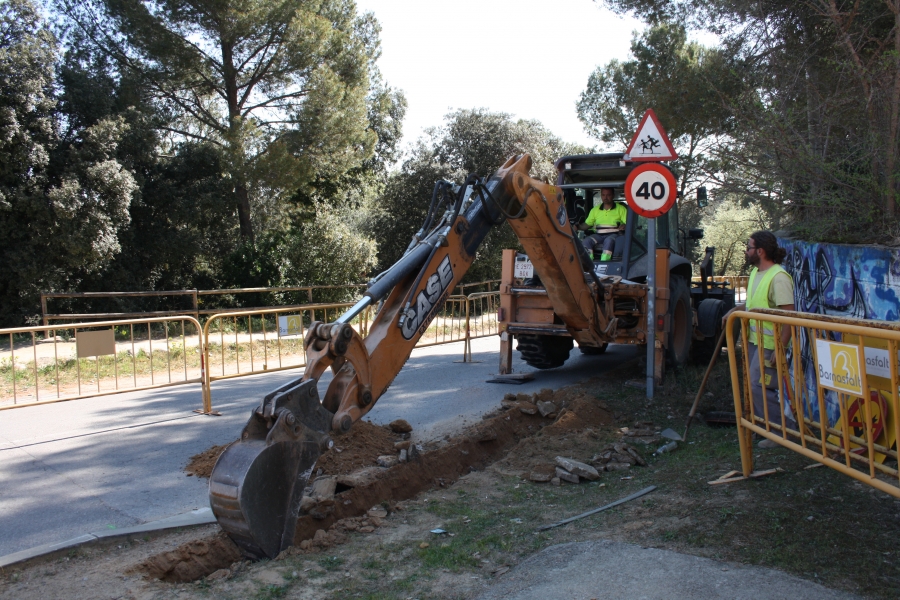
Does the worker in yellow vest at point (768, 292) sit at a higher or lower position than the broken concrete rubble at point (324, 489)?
higher

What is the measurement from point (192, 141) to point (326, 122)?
179 inches

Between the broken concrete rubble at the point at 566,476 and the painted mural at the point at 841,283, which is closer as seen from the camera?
the broken concrete rubble at the point at 566,476

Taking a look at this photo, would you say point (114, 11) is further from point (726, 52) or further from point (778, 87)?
point (778, 87)

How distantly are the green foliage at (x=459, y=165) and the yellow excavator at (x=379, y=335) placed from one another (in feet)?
55.0

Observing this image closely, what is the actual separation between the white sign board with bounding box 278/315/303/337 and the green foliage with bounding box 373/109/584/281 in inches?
580

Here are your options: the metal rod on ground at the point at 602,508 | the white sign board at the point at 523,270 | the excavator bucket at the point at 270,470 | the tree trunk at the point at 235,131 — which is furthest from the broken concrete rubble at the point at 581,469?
the tree trunk at the point at 235,131

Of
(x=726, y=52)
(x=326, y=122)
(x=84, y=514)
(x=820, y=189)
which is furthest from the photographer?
(x=326, y=122)

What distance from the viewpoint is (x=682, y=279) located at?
10023 mm

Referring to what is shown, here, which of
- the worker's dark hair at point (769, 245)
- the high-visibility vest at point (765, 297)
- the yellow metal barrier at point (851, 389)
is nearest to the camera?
the yellow metal barrier at point (851, 389)

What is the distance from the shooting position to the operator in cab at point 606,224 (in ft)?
31.4

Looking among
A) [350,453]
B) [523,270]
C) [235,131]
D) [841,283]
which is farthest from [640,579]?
[235,131]

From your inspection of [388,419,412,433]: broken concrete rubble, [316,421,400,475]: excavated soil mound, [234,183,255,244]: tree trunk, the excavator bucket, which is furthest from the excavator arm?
[234,183,255,244]: tree trunk

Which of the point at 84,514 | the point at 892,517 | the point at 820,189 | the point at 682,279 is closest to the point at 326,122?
the point at 682,279

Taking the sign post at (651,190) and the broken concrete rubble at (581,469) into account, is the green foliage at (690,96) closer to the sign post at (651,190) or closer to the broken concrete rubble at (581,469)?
the sign post at (651,190)
